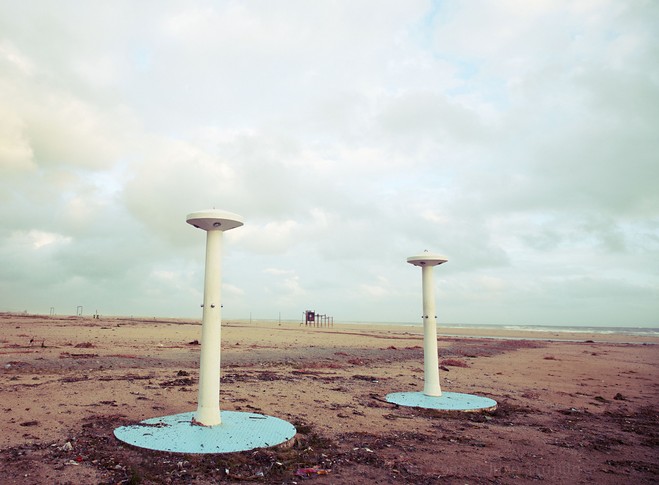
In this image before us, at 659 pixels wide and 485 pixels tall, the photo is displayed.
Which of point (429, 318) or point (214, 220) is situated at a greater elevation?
point (214, 220)

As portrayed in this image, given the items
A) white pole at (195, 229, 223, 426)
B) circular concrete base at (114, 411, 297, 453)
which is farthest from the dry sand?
white pole at (195, 229, 223, 426)

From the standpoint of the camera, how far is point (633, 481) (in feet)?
16.9

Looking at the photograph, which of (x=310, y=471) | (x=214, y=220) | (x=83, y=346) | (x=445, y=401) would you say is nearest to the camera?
(x=310, y=471)

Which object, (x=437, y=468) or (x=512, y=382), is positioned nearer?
(x=437, y=468)

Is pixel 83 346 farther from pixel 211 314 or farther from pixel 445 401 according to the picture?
pixel 445 401

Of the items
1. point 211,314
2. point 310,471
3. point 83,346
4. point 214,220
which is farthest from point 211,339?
point 83,346

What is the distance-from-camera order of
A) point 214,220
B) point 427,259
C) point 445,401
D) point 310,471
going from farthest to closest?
point 427,259, point 445,401, point 214,220, point 310,471

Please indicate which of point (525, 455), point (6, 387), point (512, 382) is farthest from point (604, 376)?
point (6, 387)

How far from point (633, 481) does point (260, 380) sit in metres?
8.11

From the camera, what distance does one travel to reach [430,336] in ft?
31.5

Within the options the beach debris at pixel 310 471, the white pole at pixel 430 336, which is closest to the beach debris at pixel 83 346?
the white pole at pixel 430 336

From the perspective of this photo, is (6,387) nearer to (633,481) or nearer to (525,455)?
(525,455)

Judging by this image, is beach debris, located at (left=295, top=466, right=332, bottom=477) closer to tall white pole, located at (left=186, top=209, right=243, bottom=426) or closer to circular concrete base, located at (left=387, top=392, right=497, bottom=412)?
tall white pole, located at (left=186, top=209, right=243, bottom=426)

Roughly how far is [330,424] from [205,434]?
2.16 metres
